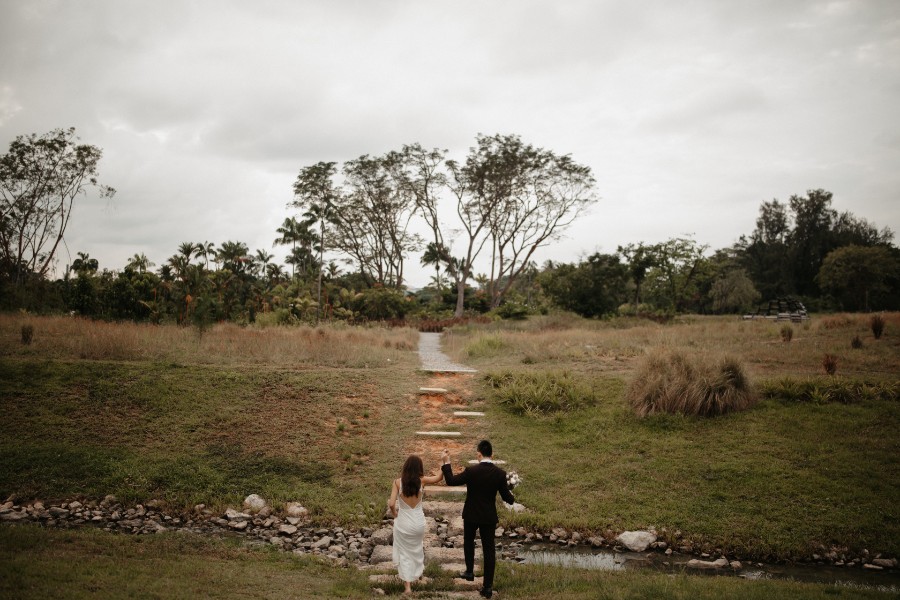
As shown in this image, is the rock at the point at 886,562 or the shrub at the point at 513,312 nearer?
the rock at the point at 886,562

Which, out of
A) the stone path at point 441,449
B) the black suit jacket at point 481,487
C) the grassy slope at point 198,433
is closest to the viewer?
the black suit jacket at point 481,487

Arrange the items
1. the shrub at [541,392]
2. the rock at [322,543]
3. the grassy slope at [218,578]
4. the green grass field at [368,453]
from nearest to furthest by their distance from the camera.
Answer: the grassy slope at [218,578] < the green grass field at [368,453] < the rock at [322,543] < the shrub at [541,392]

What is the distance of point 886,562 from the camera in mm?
8219

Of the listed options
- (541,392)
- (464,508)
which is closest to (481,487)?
(464,508)

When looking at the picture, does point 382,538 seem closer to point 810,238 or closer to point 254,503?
point 254,503

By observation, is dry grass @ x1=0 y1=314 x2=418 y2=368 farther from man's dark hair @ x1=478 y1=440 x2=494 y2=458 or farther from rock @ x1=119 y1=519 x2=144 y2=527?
man's dark hair @ x1=478 y1=440 x2=494 y2=458

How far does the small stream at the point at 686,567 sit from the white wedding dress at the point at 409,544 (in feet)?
8.22

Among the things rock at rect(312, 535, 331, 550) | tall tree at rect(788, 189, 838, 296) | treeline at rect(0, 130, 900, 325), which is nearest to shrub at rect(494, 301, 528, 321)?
treeline at rect(0, 130, 900, 325)

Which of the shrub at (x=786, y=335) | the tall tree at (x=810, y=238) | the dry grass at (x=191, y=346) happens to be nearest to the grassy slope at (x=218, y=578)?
the dry grass at (x=191, y=346)

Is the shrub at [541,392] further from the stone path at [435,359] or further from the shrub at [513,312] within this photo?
the shrub at [513,312]

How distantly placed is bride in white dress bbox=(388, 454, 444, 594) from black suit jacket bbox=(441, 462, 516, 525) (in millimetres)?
397

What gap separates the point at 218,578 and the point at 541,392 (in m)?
9.46

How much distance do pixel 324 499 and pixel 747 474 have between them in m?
8.14

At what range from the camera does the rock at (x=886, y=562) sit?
8180 millimetres
